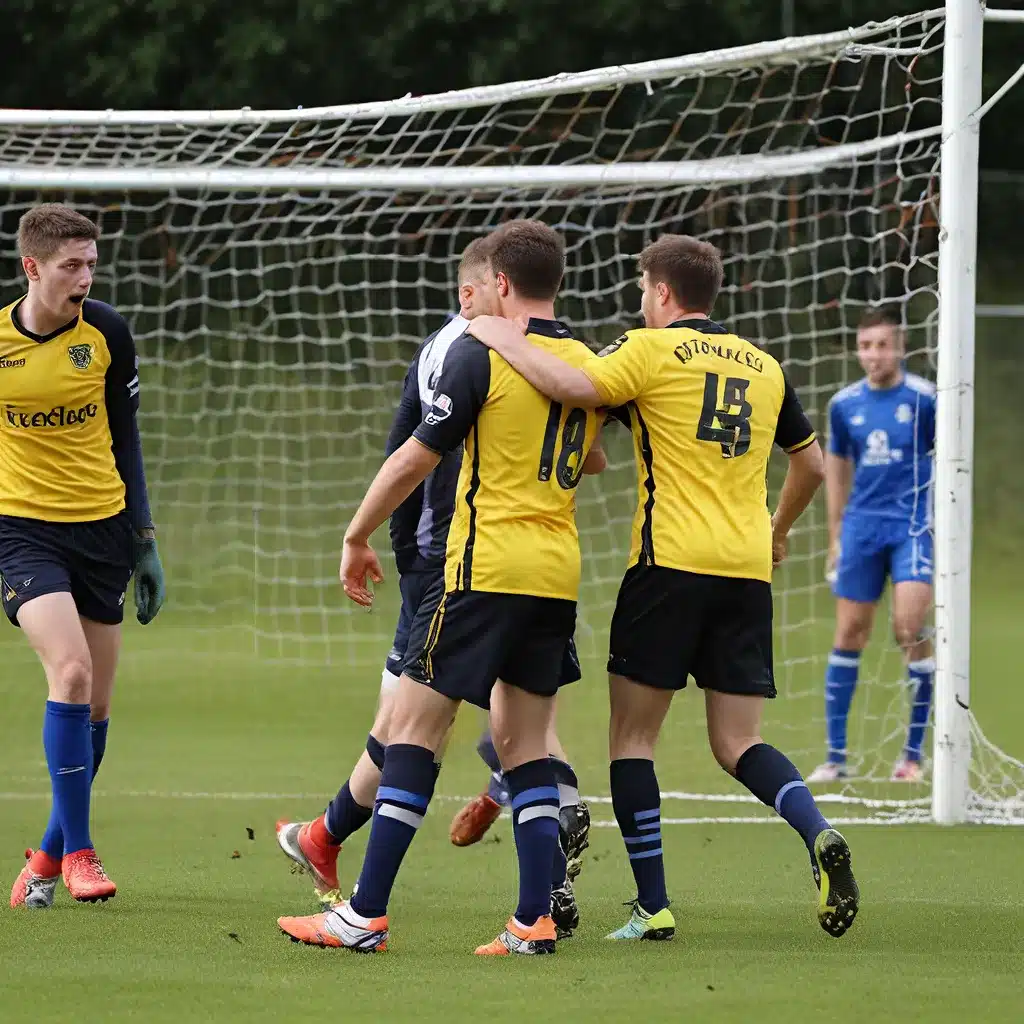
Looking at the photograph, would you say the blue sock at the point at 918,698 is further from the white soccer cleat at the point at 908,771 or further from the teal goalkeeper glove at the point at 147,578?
the teal goalkeeper glove at the point at 147,578

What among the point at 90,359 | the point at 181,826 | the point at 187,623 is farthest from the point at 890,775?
the point at 187,623

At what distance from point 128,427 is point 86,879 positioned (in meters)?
1.38

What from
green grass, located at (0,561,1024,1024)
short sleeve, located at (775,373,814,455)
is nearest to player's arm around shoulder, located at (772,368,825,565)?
short sleeve, located at (775,373,814,455)

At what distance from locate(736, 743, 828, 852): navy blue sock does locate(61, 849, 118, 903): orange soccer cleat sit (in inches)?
70.1

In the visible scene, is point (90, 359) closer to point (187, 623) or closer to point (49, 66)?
point (187, 623)

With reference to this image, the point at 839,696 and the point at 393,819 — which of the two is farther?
the point at 839,696

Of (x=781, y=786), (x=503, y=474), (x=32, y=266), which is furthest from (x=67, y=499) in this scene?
(x=781, y=786)

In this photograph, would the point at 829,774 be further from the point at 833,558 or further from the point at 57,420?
the point at 57,420

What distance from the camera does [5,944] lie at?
4.58m

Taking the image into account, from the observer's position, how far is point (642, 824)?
15.6 ft

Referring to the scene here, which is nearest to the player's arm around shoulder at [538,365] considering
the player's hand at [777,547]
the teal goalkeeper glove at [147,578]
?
the player's hand at [777,547]

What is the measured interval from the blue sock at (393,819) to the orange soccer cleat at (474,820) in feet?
3.58

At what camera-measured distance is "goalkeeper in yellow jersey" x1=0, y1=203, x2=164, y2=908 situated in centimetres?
520

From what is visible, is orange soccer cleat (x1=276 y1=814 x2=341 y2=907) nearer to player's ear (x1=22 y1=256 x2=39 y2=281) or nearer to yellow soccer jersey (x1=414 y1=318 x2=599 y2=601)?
yellow soccer jersey (x1=414 y1=318 x2=599 y2=601)
